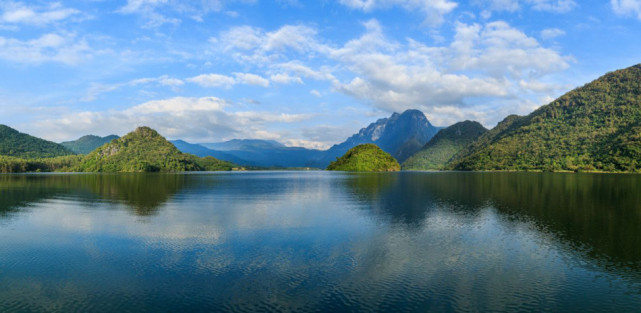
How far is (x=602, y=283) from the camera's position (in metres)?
25.0

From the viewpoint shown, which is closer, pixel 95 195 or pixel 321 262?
pixel 321 262

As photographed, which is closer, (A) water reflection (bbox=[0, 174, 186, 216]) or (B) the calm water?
(B) the calm water

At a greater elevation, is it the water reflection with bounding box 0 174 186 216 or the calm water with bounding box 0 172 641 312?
the water reflection with bounding box 0 174 186 216

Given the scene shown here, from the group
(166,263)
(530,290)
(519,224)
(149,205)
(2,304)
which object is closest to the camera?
(2,304)

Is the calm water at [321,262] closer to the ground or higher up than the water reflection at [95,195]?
closer to the ground

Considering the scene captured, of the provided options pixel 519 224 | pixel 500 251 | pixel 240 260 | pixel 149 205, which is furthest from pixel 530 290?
pixel 149 205

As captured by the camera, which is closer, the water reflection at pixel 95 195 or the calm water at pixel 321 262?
the calm water at pixel 321 262

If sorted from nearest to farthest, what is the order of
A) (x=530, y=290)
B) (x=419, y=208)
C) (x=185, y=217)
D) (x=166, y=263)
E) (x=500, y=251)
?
(x=530, y=290) < (x=166, y=263) < (x=500, y=251) < (x=185, y=217) < (x=419, y=208)

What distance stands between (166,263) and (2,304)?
10.5 m

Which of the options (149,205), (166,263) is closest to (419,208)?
(166,263)

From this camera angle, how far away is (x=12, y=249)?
34969mm

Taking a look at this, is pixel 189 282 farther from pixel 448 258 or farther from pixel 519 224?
pixel 519 224

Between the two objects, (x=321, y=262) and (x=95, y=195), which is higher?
(x=95, y=195)

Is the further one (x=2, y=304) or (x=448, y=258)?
(x=448, y=258)
